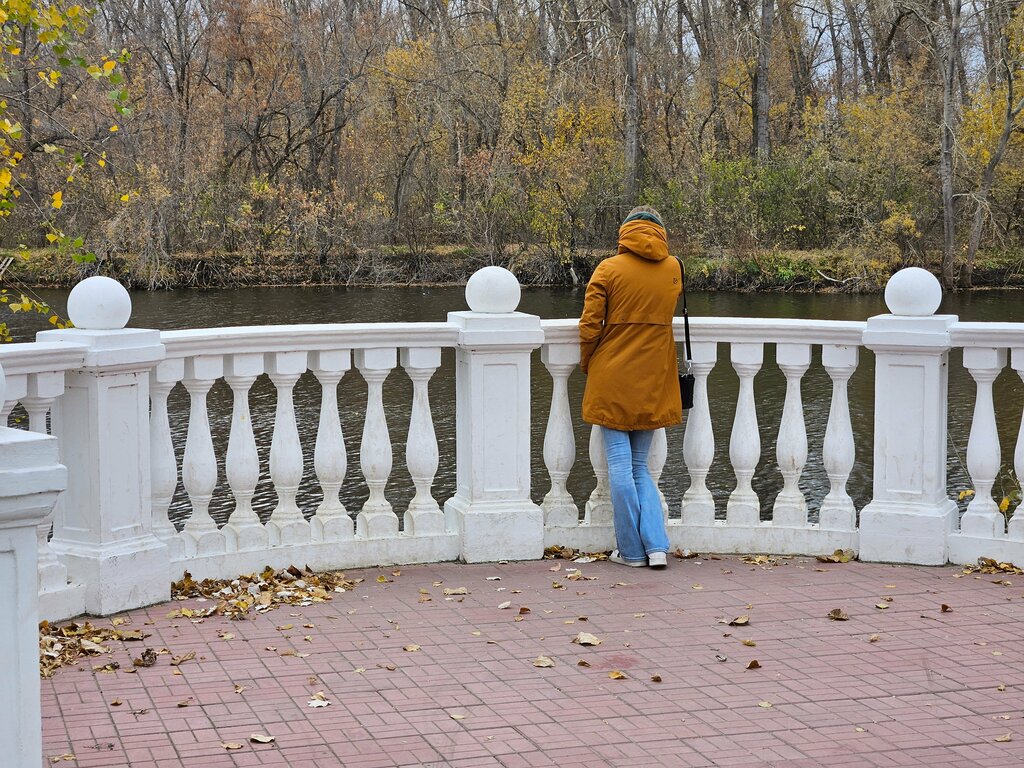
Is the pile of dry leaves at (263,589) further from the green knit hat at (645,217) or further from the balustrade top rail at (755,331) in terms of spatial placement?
the green knit hat at (645,217)

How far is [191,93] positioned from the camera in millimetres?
42688

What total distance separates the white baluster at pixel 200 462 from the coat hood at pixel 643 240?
2.04 m

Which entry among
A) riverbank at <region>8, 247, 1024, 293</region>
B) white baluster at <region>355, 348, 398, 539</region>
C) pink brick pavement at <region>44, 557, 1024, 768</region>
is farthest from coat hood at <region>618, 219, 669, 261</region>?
riverbank at <region>8, 247, 1024, 293</region>

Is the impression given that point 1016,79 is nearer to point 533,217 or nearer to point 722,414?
point 533,217

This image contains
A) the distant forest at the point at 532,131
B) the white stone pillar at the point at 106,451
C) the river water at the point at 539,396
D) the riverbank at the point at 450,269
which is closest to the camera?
the white stone pillar at the point at 106,451

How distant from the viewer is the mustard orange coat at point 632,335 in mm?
6312

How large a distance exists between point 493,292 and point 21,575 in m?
4.28

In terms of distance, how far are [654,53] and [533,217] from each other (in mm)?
9127

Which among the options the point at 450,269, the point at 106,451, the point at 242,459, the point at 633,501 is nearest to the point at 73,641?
the point at 106,451

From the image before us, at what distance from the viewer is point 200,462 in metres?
5.84

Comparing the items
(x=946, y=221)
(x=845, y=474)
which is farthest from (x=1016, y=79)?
(x=845, y=474)

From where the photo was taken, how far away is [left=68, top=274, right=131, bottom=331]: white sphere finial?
17.9 ft

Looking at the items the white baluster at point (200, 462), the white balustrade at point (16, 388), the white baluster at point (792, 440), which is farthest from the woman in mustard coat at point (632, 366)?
the white balustrade at point (16, 388)

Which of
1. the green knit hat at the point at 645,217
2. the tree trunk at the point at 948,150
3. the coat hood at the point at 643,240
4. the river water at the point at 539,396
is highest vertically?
the tree trunk at the point at 948,150
